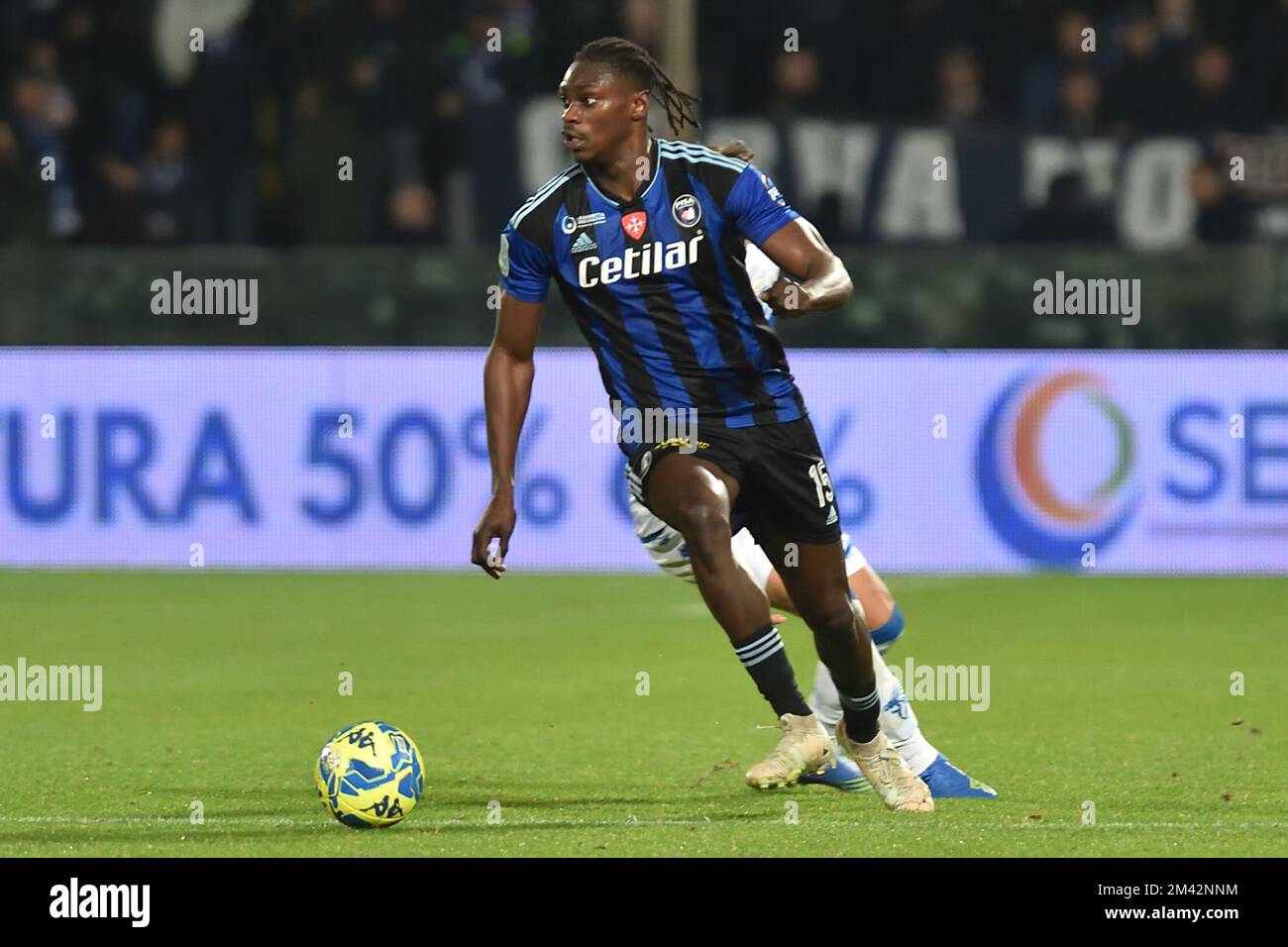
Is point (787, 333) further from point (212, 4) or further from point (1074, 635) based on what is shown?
point (212, 4)

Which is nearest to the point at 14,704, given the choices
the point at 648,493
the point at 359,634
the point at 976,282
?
the point at 359,634

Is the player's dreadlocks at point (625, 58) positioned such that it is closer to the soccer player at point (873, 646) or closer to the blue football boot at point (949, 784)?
the soccer player at point (873, 646)

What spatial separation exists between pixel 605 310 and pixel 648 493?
0.55 m

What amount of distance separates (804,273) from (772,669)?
1.10 meters

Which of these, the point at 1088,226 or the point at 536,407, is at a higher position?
the point at 1088,226

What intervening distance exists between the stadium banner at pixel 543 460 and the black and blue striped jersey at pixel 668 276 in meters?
6.83

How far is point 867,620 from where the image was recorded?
25.2 feet

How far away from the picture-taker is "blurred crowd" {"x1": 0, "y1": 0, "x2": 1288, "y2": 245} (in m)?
16.6

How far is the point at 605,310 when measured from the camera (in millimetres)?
6996

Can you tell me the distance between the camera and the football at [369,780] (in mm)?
6637

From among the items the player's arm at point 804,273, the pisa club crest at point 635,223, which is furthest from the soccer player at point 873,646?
the player's arm at point 804,273

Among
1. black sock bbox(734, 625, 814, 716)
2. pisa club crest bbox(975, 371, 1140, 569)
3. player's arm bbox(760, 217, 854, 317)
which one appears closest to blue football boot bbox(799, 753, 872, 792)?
black sock bbox(734, 625, 814, 716)

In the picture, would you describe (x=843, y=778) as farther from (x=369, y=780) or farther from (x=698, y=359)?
(x=369, y=780)

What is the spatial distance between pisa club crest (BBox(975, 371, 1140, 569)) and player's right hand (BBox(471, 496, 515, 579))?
7.38 meters
